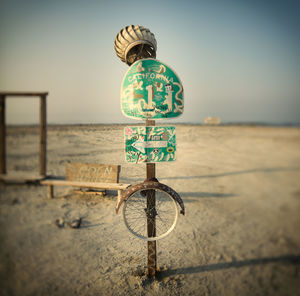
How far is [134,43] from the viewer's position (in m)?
1.93

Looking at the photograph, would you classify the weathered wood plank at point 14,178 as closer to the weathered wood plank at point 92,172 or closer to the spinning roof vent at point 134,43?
the weathered wood plank at point 92,172

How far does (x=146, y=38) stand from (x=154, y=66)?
40 centimetres

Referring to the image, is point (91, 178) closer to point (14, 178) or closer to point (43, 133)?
point (43, 133)

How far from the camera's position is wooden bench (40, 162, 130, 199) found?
123 inches

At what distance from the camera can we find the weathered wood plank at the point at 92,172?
3.22m

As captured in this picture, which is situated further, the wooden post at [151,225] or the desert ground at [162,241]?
the wooden post at [151,225]

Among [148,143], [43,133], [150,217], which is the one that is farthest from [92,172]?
[148,143]

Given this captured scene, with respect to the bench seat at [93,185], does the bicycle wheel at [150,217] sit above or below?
below

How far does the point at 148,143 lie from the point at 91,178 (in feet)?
7.84

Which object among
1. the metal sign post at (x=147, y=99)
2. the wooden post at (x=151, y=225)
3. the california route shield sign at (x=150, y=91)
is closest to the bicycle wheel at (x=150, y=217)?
the wooden post at (x=151, y=225)

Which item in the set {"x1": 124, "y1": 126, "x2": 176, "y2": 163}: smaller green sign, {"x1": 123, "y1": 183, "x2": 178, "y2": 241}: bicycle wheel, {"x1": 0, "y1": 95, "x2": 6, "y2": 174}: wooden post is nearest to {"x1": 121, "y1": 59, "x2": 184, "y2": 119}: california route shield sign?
{"x1": 124, "y1": 126, "x2": 176, "y2": 163}: smaller green sign

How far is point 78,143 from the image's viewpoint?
114 inches

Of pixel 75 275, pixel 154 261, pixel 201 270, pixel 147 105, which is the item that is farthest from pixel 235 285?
pixel 147 105

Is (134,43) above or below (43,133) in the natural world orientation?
above
